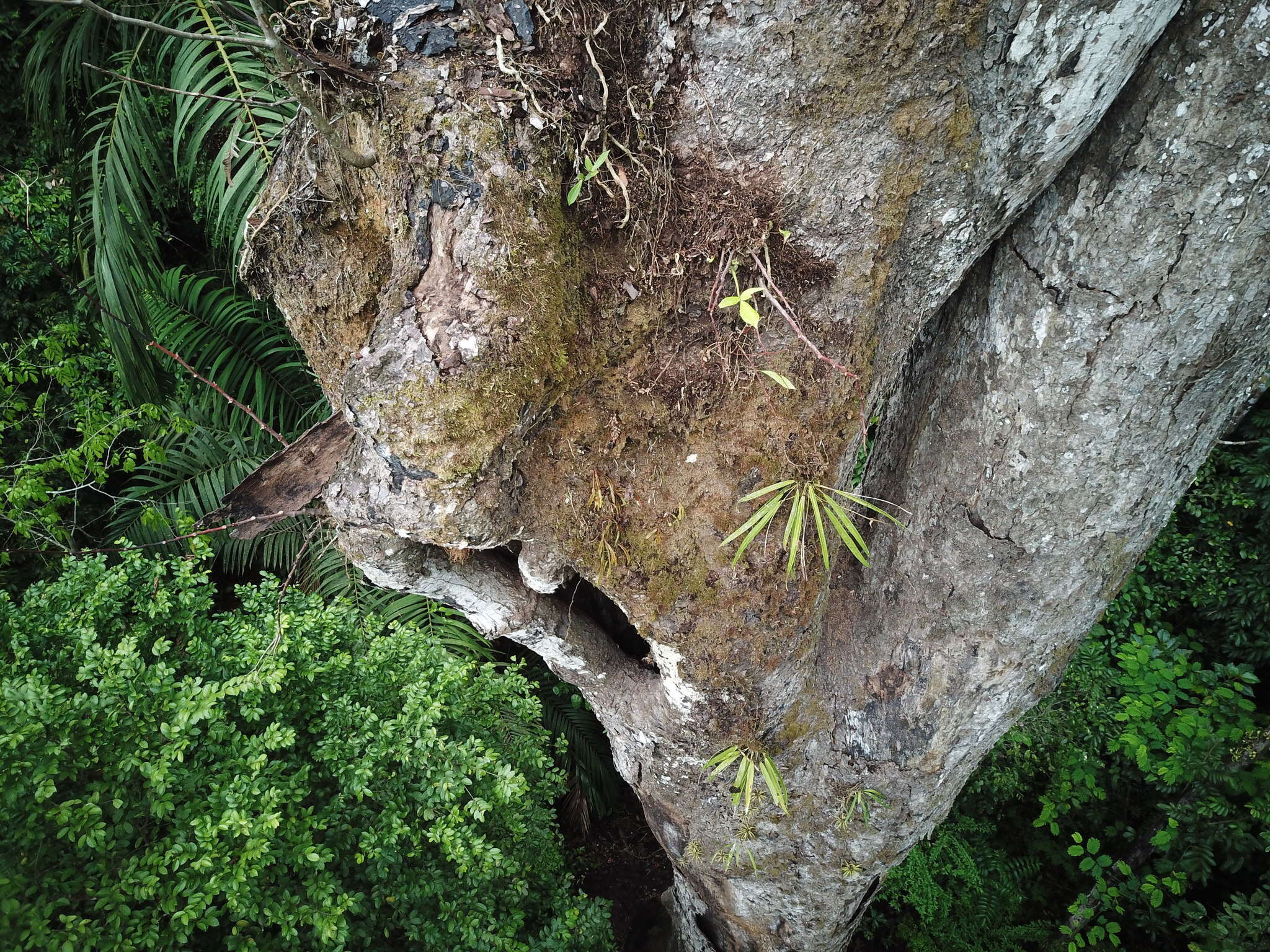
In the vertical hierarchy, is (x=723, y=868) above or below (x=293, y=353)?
below

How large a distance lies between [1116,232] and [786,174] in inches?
27.5

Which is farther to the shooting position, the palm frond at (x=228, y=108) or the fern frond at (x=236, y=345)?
the fern frond at (x=236, y=345)

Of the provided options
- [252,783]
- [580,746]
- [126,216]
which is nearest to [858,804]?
[252,783]

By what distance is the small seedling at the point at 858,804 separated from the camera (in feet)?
6.78

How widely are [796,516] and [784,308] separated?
1.54 feet

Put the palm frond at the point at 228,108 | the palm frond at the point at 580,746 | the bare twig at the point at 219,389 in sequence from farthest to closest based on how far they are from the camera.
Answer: the palm frond at the point at 580,746 → the palm frond at the point at 228,108 → the bare twig at the point at 219,389

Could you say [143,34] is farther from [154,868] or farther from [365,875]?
[365,875]

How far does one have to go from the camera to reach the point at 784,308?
4.76ft

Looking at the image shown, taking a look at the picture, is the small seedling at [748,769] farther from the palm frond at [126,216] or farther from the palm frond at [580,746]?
the palm frond at [126,216]

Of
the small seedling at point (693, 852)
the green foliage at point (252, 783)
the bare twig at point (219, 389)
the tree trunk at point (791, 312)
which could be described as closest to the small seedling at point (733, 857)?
the small seedling at point (693, 852)

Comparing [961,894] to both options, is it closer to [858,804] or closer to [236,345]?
[858,804]

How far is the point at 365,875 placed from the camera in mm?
2090

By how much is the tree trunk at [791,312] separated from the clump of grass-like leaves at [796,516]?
5 centimetres

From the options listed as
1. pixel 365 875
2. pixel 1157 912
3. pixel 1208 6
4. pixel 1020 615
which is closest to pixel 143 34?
pixel 365 875
